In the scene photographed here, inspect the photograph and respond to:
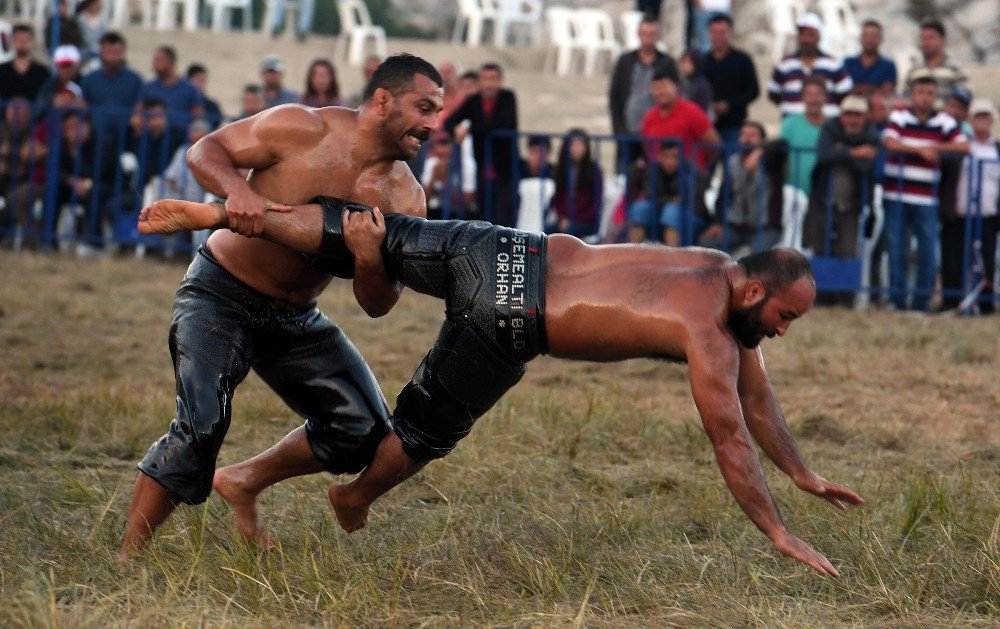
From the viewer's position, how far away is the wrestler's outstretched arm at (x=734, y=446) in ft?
11.8

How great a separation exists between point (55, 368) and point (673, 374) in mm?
3256

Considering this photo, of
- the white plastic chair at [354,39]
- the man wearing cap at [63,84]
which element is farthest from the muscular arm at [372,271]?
the white plastic chair at [354,39]

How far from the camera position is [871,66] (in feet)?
35.1

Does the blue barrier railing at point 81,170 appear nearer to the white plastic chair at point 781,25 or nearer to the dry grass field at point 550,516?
the dry grass field at point 550,516

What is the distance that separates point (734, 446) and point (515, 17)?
2064 centimetres

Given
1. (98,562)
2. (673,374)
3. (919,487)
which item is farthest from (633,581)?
(673,374)

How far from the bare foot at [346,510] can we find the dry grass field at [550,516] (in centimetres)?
5

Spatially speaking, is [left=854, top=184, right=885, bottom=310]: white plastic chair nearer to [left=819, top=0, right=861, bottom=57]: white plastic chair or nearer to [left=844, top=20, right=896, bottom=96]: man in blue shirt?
[left=844, top=20, right=896, bottom=96]: man in blue shirt

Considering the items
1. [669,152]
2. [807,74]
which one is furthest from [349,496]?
[807,74]

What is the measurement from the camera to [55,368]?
24.4ft

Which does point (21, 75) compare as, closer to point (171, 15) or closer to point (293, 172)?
point (293, 172)

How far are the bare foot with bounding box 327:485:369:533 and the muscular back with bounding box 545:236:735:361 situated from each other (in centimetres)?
84

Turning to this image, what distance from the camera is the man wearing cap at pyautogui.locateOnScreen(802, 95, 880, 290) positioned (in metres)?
9.59

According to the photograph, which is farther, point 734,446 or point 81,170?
point 81,170
